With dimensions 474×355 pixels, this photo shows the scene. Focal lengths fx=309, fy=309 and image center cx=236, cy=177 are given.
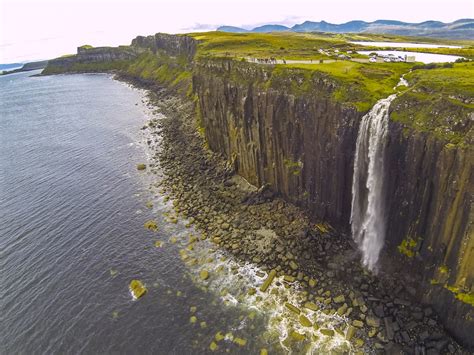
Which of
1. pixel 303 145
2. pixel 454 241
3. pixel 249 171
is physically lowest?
pixel 249 171

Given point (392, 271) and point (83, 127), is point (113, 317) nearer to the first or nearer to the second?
point (392, 271)

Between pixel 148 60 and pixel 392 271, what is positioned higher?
pixel 148 60

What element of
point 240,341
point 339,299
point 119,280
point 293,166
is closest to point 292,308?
point 339,299

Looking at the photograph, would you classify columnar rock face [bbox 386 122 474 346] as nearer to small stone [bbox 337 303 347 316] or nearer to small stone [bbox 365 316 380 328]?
small stone [bbox 365 316 380 328]

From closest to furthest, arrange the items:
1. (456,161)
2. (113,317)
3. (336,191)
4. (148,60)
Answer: (456,161) → (113,317) → (336,191) → (148,60)

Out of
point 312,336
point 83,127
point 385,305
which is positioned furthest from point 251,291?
point 83,127

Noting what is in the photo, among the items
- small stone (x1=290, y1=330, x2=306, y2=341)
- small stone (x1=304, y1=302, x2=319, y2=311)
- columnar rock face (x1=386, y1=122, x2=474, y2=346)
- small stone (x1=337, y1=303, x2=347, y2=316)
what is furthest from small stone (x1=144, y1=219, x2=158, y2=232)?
columnar rock face (x1=386, y1=122, x2=474, y2=346)

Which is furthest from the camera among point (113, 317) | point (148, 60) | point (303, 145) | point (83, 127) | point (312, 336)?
point (148, 60)
